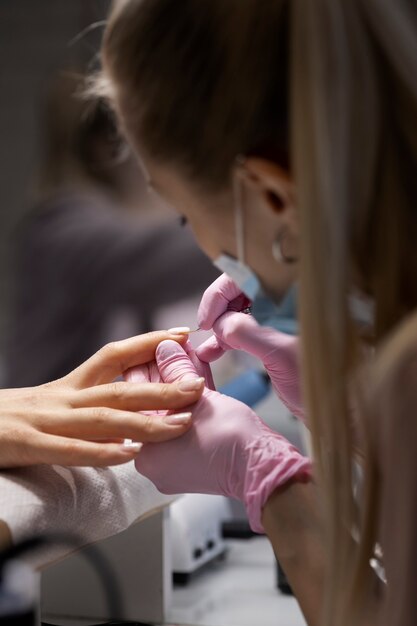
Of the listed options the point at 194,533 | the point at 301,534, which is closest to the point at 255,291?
the point at 301,534

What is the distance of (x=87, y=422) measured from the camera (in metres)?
0.97

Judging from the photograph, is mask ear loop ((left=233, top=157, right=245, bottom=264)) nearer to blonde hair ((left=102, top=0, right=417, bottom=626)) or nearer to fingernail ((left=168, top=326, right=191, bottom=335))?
blonde hair ((left=102, top=0, right=417, bottom=626))

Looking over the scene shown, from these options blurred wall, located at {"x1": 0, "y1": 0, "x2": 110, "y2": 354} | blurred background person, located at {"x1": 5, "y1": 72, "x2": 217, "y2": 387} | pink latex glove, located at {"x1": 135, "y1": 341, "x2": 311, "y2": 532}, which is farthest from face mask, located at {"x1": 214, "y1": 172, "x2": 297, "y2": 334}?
blurred wall, located at {"x1": 0, "y1": 0, "x2": 110, "y2": 354}

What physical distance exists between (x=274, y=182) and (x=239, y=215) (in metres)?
0.06

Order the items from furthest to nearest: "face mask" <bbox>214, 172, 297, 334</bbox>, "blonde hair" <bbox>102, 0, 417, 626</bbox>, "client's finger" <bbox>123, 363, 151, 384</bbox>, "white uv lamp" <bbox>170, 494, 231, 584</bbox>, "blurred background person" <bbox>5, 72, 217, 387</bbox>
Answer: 1. "blurred background person" <bbox>5, 72, 217, 387</bbox>
2. "white uv lamp" <bbox>170, 494, 231, 584</bbox>
3. "client's finger" <bbox>123, 363, 151, 384</bbox>
4. "face mask" <bbox>214, 172, 297, 334</bbox>
5. "blonde hair" <bbox>102, 0, 417, 626</bbox>

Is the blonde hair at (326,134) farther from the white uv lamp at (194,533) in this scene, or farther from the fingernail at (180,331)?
the white uv lamp at (194,533)

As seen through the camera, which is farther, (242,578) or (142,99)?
(242,578)

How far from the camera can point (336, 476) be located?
2.42ft

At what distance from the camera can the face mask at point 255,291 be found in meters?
0.80

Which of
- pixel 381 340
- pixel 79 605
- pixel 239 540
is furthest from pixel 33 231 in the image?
pixel 381 340

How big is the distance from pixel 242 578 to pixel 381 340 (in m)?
0.74

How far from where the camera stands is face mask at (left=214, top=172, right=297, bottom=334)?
801 mm

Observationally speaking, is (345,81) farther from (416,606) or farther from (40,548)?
(40,548)

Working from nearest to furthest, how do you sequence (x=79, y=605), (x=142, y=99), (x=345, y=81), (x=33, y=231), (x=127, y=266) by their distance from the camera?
1. (x=345, y=81)
2. (x=142, y=99)
3. (x=79, y=605)
4. (x=127, y=266)
5. (x=33, y=231)
